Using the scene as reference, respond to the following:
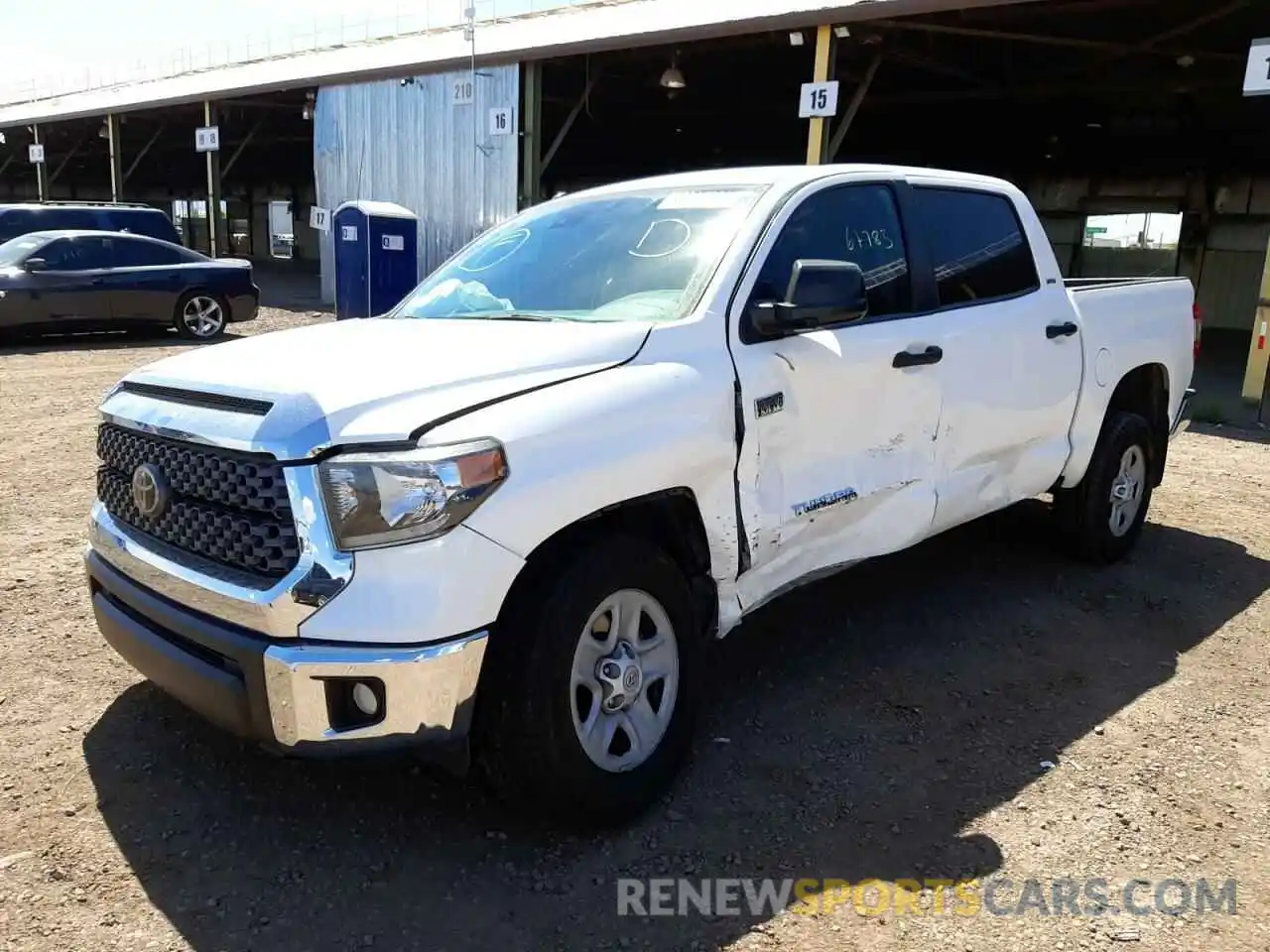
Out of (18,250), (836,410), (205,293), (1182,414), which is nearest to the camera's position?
(836,410)

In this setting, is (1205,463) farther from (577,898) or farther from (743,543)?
(577,898)

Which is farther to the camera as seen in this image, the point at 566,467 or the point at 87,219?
the point at 87,219

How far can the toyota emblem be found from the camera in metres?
2.95

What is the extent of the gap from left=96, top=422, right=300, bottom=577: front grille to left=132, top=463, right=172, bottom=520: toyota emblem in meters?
0.02

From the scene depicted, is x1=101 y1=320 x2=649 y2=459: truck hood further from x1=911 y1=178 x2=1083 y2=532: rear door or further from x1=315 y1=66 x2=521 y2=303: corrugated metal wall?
x1=315 y1=66 x2=521 y2=303: corrugated metal wall

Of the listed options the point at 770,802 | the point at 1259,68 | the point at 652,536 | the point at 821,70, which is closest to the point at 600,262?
the point at 652,536

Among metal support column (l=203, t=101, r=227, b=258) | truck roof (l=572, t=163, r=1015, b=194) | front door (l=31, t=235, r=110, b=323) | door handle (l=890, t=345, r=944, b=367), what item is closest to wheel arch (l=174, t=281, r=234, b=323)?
front door (l=31, t=235, r=110, b=323)

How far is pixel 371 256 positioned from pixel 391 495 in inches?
443

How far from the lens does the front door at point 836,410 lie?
11.2ft

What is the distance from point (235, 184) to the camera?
1740 inches

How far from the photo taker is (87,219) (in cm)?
1702

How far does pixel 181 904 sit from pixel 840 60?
16913 millimetres

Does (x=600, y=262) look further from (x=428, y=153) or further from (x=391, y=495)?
(x=428, y=153)

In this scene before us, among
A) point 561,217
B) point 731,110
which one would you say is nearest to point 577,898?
point 561,217
